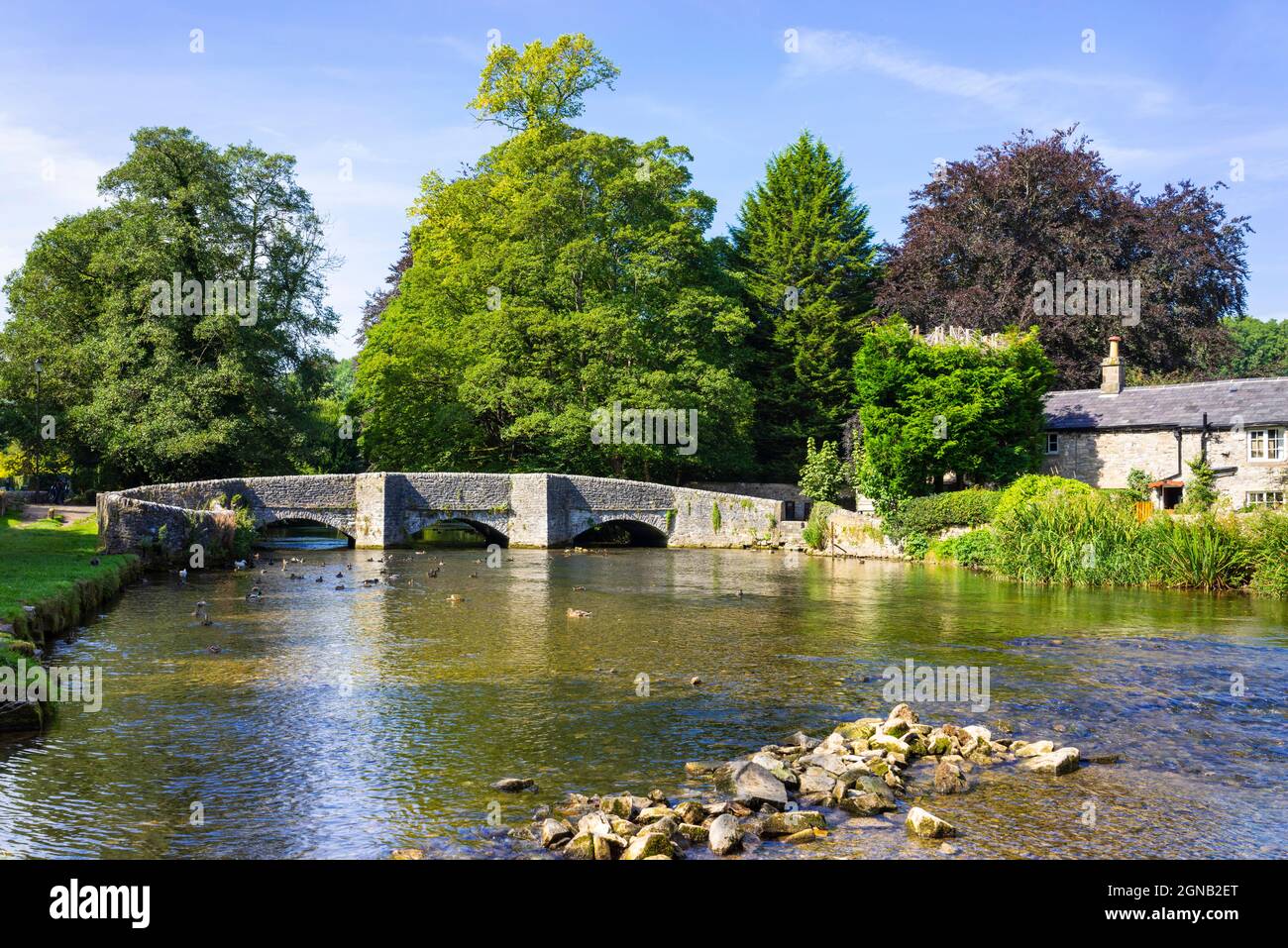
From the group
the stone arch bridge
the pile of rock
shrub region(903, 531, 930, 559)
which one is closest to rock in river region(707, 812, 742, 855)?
the pile of rock

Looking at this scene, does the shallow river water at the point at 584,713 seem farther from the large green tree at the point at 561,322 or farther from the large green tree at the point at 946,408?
the large green tree at the point at 561,322

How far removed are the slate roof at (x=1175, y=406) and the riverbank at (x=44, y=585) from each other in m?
35.6

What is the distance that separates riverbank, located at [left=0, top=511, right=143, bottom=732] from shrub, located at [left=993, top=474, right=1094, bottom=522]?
25.4 metres

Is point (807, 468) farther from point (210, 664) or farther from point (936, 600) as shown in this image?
point (210, 664)

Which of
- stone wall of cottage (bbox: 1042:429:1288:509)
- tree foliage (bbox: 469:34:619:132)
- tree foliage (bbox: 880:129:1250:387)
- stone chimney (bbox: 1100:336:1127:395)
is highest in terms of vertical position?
tree foliage (bbox: 469:34:619:132)

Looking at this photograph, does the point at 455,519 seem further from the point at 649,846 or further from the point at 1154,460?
the point at 649,846

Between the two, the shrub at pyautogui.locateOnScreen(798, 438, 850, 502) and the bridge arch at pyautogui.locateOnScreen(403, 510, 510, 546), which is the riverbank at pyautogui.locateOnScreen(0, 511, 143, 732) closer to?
Answer: the bridge arch at pyautogui.locateOnScreen(403, 510, 510, 546)

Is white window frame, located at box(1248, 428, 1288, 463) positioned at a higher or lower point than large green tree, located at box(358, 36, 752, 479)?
lower

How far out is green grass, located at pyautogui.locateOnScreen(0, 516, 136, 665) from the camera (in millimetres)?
15229

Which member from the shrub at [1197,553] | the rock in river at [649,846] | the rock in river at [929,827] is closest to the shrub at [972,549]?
the shrub at [1197,553]

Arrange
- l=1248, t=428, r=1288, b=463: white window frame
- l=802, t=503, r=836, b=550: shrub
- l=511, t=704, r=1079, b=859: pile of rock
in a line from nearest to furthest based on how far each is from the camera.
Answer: l=511, t=704, r=1079, b=859: pile of rock
l=1248, t=428, r=1288, b=463: white window frame
l=802, t=503, r=836, b=550: shrub

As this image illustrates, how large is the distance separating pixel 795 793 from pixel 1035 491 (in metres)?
25.7

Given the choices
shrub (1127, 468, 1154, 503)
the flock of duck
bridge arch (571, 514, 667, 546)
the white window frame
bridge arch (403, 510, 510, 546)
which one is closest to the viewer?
the flock of duck

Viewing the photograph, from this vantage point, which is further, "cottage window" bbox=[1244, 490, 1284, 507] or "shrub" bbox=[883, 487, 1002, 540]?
"cottage window" bbox=[1244, 490, 1284, 507]
